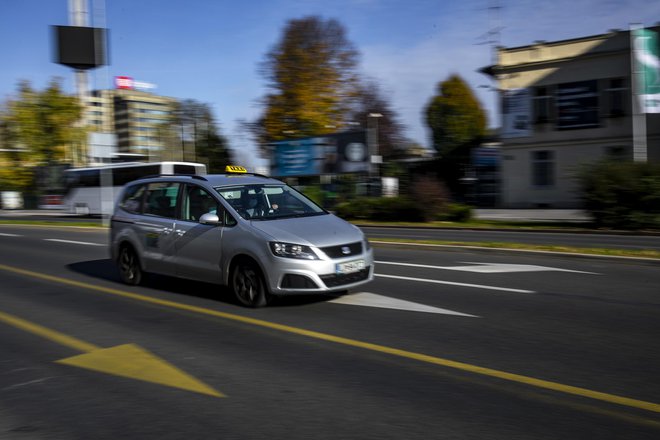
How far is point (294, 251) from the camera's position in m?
7.10

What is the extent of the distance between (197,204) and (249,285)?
1.54 metres

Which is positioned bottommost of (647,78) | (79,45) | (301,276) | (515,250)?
(515,250)

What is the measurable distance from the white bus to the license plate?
28.8 meters

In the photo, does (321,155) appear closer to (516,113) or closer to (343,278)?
(516,113)

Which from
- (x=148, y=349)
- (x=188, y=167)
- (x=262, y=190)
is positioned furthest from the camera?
(x=188, y=167)

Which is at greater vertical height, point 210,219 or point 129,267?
point 210,219

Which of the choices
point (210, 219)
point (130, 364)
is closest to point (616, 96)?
point (210, 219)

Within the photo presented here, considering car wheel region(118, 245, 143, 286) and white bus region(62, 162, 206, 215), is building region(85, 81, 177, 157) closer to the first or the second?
white bus region(62, 162, 206, 215)

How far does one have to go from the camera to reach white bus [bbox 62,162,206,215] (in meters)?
36.4

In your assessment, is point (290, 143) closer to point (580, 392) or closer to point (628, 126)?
point (628, 126)

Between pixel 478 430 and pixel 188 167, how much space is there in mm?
34094

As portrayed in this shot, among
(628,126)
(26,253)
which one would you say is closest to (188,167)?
(26,253)

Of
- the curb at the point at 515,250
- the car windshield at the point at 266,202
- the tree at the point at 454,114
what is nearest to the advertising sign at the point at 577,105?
the tree at the point at 454,114

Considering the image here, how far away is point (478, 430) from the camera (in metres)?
3.78
